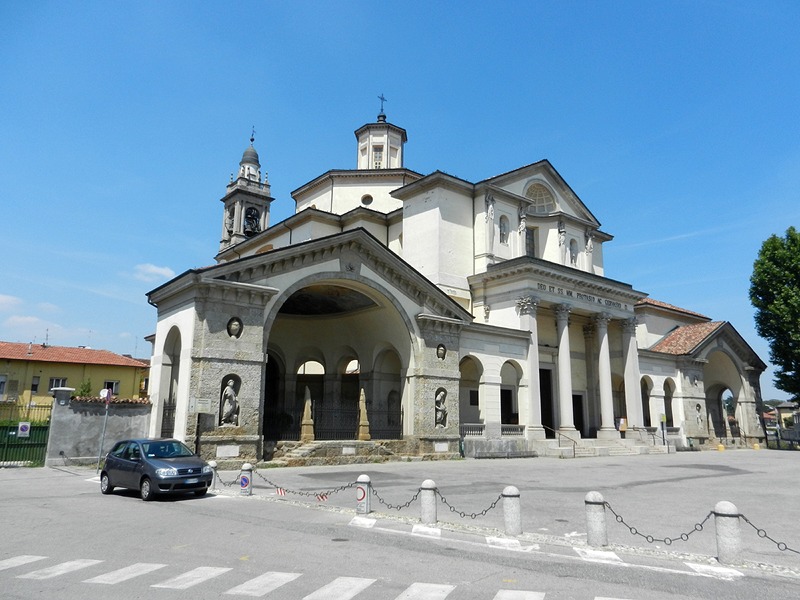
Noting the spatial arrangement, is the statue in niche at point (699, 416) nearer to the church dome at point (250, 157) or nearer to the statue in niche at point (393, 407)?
the statue in niche at point (393, 407)

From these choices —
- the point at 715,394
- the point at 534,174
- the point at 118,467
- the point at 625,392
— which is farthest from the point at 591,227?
the point at 118,467

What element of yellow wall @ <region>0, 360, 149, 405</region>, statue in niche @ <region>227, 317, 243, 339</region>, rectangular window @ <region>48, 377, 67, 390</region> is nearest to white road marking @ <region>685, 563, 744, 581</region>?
statue in niche @ <region>227, 317, 243, 339</region>

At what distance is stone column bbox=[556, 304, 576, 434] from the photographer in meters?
30.2

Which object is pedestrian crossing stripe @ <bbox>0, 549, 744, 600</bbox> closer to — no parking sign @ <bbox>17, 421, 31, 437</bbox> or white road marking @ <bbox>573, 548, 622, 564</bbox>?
white road marking @ <bbox>573, 548, 622, 564</bbox>

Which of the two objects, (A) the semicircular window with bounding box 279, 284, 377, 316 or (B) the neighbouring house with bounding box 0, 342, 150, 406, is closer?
(A) the semicircular window with bounding box 279, 284, 377, 316

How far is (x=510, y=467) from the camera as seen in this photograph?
22.2 m

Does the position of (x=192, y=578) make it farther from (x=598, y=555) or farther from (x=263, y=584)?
(x=598, y=555)

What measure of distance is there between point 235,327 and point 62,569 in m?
14.1

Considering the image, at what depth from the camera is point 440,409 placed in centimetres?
2564

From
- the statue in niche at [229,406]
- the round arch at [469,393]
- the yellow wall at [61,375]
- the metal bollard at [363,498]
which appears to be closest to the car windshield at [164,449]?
the metal bollard at [363,498]

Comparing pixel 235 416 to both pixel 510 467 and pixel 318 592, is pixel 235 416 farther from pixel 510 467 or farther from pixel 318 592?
pixel 318 592

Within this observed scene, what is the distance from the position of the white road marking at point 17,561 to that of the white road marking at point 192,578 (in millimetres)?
2284

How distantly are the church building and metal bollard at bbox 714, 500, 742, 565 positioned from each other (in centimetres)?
1570

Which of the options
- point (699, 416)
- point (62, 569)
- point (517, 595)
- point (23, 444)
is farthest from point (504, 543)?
point (699, 416)
